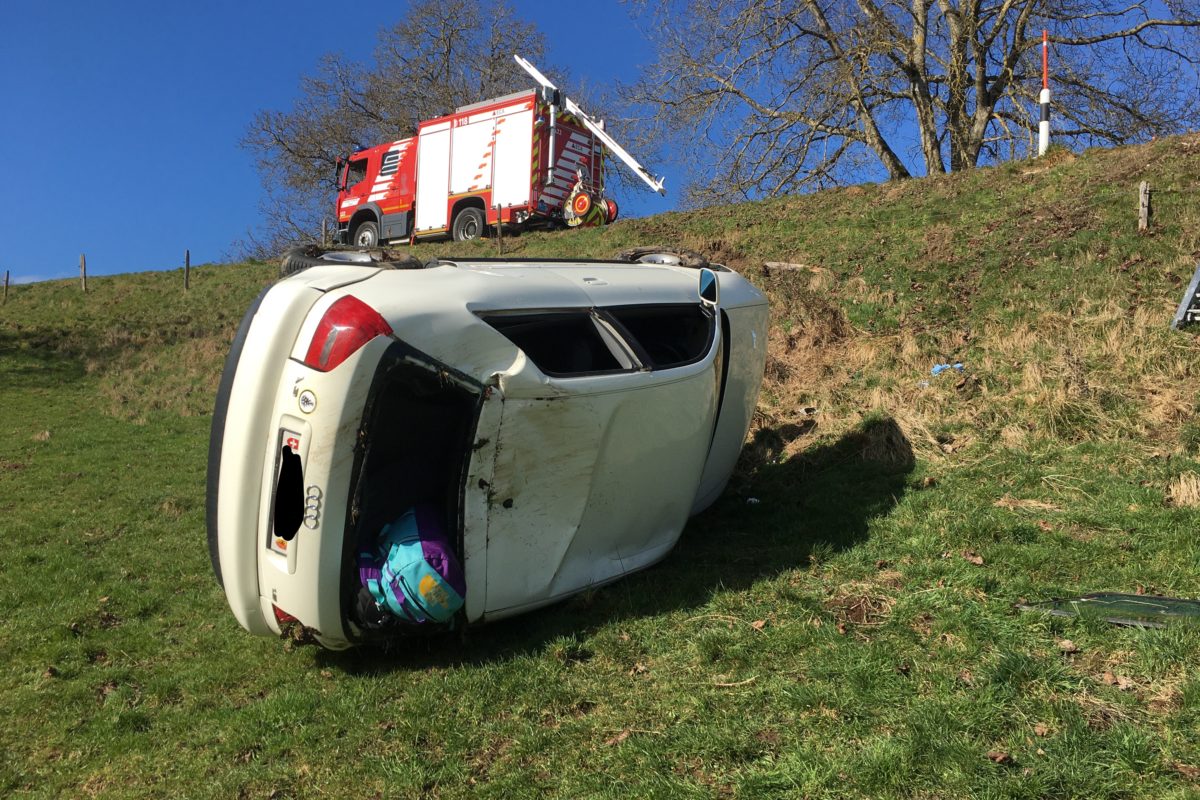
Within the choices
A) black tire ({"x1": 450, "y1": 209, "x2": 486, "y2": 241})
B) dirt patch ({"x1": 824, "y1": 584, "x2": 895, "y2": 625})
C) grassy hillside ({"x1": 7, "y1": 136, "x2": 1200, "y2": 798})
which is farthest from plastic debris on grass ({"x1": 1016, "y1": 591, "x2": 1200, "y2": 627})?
black tire ({"x1": 450, "y1": 209, "x2": 486, "y2": 241})

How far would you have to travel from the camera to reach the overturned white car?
3.51m

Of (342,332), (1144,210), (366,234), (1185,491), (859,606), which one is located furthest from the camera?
(366,234)

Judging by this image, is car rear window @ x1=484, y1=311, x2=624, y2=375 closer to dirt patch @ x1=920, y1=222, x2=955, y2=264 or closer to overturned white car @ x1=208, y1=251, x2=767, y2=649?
overturned white car @ x1=208, y1=251, x2=767, y2=649

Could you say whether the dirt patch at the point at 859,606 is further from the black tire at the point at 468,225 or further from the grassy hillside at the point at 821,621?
the black tire at the point at 468,225

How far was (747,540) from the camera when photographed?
17.9 feet

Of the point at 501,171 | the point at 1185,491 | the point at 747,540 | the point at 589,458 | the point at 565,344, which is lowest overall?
the point at 747,540

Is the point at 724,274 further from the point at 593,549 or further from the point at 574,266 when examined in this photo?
the point at 593,549

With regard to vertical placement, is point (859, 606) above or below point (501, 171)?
below

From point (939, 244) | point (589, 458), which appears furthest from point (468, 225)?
point (589, 458)

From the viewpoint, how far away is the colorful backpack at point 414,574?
3.65 metres

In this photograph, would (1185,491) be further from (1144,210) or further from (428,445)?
(1144,210)

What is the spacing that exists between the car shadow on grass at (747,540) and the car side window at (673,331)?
1.26 m

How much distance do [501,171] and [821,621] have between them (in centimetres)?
1620

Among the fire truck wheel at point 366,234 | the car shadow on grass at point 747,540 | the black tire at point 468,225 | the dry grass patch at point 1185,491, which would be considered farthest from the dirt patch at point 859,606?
the fire truck wheel at point 366,234
